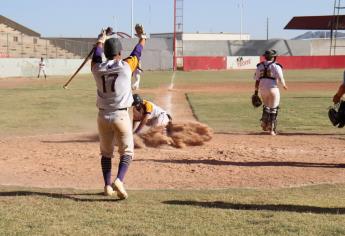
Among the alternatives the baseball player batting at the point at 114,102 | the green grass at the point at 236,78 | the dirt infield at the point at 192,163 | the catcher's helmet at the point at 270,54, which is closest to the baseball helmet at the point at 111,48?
the baseball player batting at the point at 114,102

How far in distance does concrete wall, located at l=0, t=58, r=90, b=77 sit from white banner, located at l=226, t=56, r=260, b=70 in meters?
16.6

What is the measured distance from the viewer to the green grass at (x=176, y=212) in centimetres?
544

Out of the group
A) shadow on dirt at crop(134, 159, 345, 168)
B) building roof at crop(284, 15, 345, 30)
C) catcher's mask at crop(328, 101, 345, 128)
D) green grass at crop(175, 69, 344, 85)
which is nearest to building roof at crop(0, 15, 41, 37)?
green grass at crop(175, 69, 344, 85)

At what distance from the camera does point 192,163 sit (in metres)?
9.62

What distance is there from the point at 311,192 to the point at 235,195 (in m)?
1.00

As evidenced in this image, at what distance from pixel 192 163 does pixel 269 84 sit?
4.57m

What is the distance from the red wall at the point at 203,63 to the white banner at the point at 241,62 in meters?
0.91

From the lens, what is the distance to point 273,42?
7281cm

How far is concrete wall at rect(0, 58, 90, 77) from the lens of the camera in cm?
4747

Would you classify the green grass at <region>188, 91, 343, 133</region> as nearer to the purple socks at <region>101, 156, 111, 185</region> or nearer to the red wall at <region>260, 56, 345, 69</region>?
the purple socks at <region>101, 156, 111, 185</region>

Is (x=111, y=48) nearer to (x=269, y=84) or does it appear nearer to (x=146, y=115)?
(x=146, y=115)

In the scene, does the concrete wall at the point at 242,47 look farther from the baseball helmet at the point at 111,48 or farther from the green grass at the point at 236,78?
the baseball helmet at the point at 111,48

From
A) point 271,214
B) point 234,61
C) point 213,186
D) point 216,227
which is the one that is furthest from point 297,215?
point 234,61

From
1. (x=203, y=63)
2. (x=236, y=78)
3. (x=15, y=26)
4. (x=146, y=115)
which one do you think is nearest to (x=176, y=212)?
(x=146, y=115)
